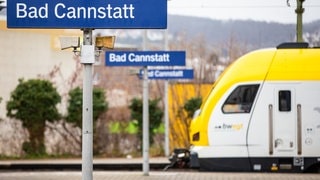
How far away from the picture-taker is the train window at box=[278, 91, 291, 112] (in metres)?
16.9

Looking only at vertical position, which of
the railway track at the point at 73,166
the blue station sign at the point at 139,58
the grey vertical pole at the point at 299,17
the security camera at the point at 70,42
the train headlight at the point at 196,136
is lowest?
the railway track at the point at 73,166

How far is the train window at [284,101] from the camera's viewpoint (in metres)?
16.9

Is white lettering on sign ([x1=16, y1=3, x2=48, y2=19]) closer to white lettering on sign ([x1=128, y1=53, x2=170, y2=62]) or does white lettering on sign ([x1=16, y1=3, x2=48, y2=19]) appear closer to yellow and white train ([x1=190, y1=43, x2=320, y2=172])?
yellow and white train ([x1=190, y1=43, x2=320, y2=172])

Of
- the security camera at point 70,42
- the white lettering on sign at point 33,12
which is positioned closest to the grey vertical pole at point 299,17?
the security camera at point 70,42

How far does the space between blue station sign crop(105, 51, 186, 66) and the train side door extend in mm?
2945

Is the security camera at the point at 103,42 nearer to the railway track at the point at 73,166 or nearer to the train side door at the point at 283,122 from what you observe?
the train side door at the point at 283,122

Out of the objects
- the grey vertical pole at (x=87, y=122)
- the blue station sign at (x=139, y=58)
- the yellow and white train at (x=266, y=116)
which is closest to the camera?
the grey vertical pole at (x=87, y=122)

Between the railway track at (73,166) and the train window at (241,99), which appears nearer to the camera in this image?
A: the train window at (241,99)

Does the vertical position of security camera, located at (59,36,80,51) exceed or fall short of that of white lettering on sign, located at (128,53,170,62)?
it falls short

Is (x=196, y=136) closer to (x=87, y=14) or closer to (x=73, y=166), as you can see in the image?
(x=73, y=166)

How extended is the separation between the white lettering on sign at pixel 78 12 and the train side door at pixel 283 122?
7424 millimetres

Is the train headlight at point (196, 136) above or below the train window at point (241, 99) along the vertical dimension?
below

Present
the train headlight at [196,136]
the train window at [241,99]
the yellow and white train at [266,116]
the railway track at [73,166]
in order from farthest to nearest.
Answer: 1. the railway track at [73,166]
2. the train headlight at [196,136]
3. the train window at [241,99]
4. the yellow and white train at [266,116]

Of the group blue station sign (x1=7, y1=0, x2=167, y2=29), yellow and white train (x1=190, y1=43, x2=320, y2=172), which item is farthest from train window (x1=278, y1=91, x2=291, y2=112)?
blue station sign (x1=7, y1=0, x2=167, y2=29)
